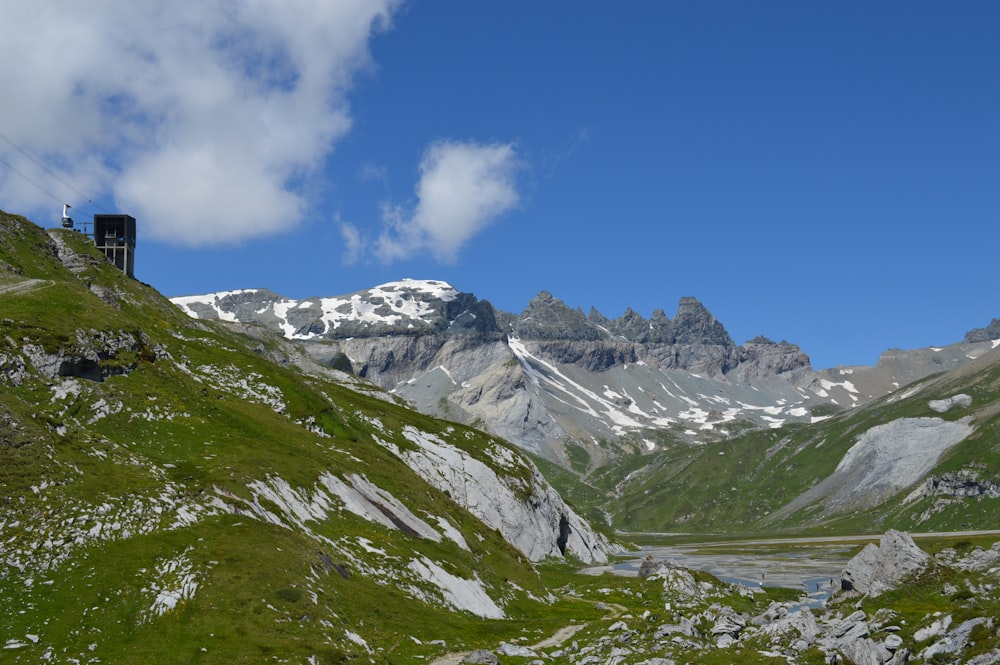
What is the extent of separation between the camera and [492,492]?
147875mm

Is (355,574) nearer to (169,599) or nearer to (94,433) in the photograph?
(169,599)

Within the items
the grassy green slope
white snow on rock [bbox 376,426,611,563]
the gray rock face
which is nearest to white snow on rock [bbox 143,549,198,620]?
the grassy green slope

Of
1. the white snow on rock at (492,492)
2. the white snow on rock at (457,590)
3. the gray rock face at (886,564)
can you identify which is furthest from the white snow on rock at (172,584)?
the white snow on rock at (492,492)

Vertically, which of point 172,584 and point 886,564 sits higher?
point 172,584

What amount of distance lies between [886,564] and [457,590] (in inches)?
1493

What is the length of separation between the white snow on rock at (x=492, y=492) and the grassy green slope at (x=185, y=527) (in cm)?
2291

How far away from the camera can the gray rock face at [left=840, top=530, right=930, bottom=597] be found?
67.4 m

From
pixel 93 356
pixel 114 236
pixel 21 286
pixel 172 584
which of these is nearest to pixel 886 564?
pixel 172 584

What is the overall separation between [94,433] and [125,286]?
290 ft

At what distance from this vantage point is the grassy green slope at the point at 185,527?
50344 mm

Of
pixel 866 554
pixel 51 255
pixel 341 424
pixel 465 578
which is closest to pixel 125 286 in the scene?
pixel 51 255

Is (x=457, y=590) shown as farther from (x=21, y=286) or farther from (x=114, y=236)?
(x=114, y=236)

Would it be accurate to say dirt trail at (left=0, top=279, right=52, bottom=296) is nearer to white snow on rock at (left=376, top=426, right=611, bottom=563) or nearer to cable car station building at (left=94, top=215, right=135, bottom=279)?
white snow on rock at (left=376, top=426, right=611, bottom=563)

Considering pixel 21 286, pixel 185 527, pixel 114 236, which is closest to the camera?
pixel 185 527
